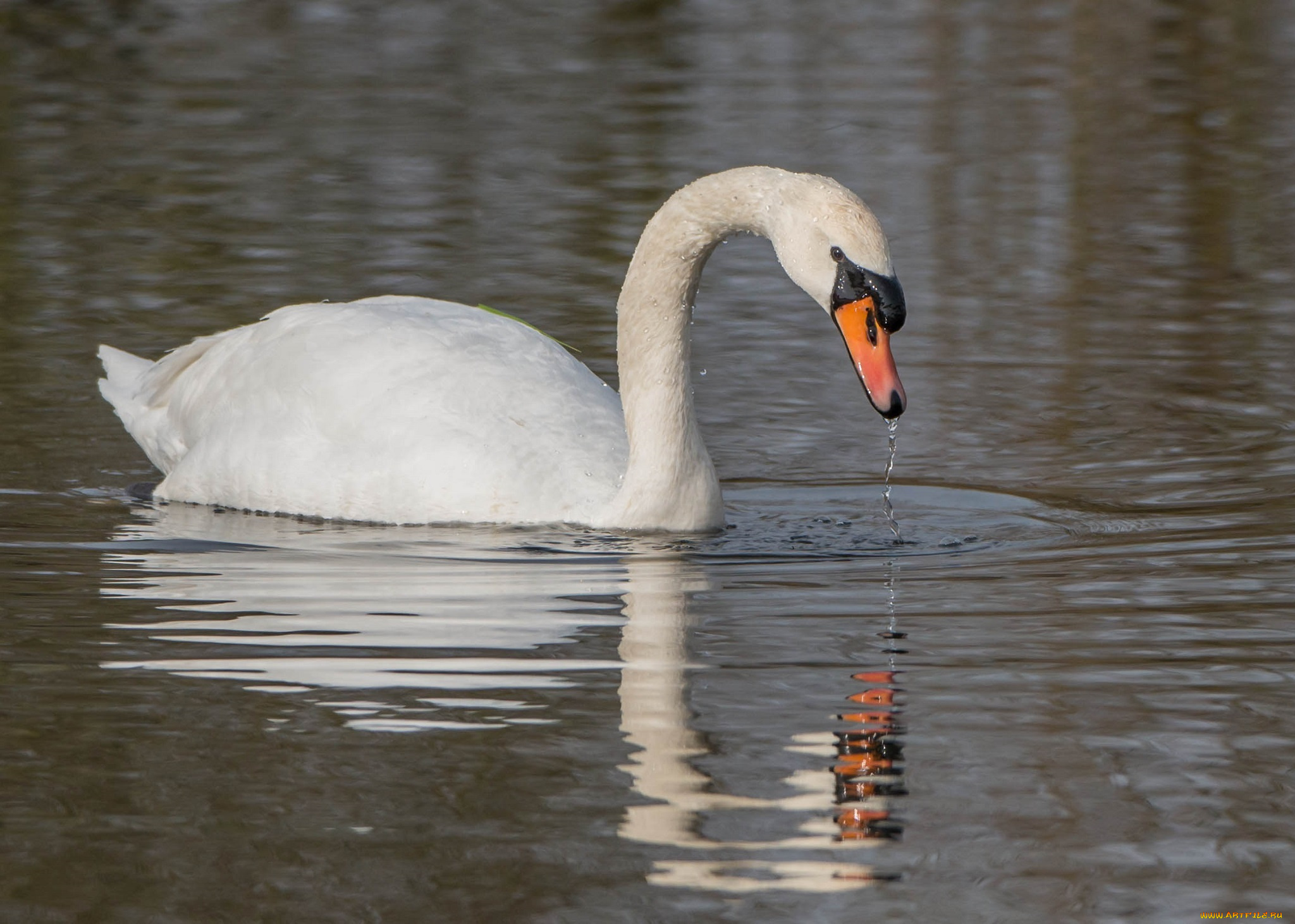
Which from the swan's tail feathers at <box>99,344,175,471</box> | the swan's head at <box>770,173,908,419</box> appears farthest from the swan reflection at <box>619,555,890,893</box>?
the swan's tail feathers at <box>99,344,175,471</box>

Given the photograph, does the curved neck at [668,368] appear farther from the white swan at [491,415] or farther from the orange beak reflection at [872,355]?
the orange beak reflection at [872,355]

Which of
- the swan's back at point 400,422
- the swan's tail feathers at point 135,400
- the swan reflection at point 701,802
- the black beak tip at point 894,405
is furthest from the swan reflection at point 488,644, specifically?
the black beak tip at point 894,405

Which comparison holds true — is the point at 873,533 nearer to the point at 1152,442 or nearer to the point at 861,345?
the point at 861,345

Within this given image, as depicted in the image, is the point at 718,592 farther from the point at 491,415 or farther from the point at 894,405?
the point at 491,415

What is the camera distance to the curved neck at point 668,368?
28.8 feet

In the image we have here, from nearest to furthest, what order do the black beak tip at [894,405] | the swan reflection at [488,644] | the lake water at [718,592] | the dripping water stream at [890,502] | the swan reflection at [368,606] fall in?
the lake water at [718,592]
the swan reflection at [488,644]
the swan reflection at [368,606]
the black beak tip at [894,405]
the dripping water stream at [890,502]

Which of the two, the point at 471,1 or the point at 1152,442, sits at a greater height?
the point at 471,1

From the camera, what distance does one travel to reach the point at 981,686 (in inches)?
259

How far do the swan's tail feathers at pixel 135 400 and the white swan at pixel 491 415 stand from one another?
0.68 metres

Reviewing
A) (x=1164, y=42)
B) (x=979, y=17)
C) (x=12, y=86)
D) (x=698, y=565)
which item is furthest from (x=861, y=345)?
(x=979, y=17)

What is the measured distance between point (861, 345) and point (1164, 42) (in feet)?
73.2

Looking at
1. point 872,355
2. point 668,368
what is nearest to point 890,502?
point 668,368

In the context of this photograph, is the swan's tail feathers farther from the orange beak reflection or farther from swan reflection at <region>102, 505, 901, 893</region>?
the orange beak reflection

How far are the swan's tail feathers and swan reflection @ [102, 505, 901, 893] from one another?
0.74m
